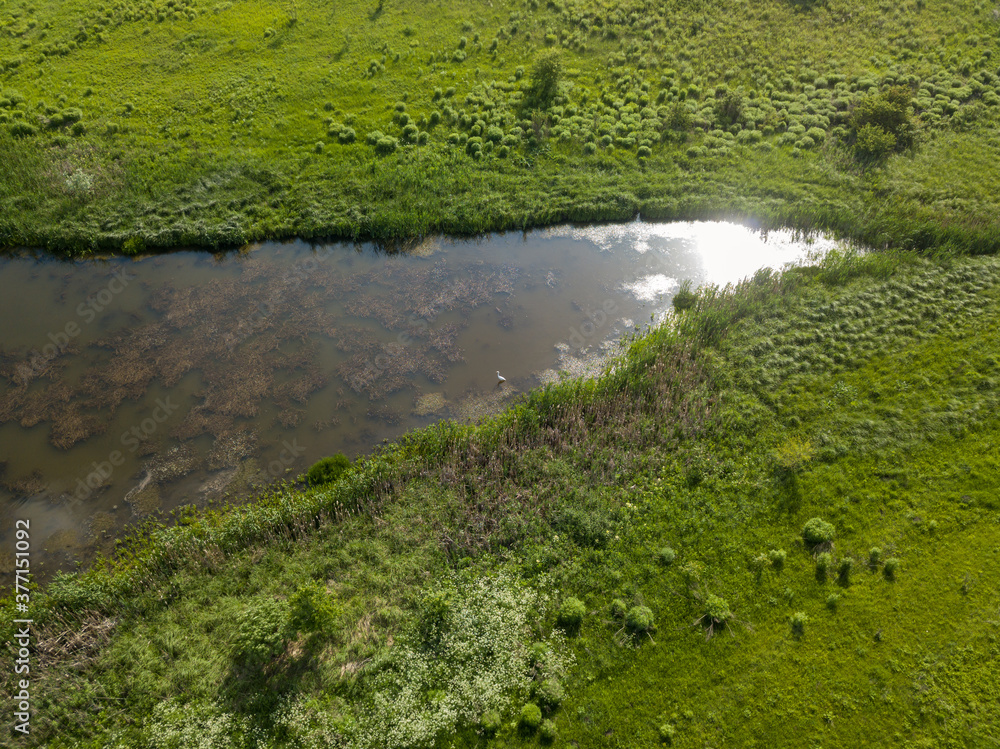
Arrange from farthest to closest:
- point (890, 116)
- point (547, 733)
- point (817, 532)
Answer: point (890, 116)
point (817, 532)
point (547, 733)

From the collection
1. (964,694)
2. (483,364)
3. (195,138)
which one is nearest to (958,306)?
(964,694)

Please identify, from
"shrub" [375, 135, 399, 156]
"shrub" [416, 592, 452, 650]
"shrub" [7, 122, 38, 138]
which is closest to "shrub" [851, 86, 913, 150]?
"shrub" [375, 135, 399, 156]

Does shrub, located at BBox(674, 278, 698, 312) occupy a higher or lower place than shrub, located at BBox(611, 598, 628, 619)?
higher

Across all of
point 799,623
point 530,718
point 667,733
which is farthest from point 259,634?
point 799,623

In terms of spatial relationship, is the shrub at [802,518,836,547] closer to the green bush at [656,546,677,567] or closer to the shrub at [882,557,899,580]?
the shrub at [882,557,899,580]

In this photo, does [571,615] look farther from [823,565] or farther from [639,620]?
[823,565]

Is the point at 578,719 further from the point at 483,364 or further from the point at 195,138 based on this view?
the point at 195,138
